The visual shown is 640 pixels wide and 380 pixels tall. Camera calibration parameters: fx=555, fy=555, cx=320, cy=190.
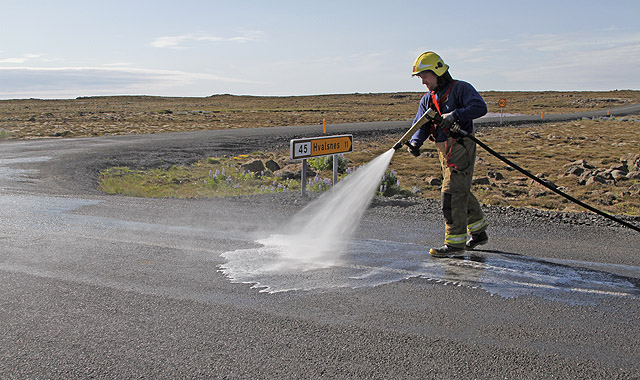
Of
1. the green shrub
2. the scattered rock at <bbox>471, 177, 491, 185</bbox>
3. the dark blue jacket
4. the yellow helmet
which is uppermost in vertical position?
the yellow helmet

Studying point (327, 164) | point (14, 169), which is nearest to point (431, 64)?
point (327, 164)

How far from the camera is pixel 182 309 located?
13.1 feet

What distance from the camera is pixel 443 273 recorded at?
4887mm

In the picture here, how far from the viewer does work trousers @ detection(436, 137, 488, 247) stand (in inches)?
218

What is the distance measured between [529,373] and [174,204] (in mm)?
6557

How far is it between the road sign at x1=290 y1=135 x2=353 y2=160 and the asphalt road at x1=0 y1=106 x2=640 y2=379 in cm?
215

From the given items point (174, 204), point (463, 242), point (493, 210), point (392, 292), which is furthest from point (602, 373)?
point (174, 204)

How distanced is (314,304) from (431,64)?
8.86ft

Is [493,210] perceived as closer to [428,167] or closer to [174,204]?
[174,204]

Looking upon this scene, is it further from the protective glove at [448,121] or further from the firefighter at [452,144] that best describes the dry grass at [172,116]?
the protective glove at [448,121]

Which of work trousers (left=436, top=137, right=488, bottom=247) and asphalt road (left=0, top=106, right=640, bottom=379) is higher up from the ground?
work trousers (left=436, top=137, right=488, bottom=247)

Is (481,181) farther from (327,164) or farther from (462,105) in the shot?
(462,105)

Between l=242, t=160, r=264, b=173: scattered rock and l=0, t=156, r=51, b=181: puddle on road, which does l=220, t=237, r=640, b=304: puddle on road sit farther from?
l=0, t=156, r=51, b=181: puddle on road

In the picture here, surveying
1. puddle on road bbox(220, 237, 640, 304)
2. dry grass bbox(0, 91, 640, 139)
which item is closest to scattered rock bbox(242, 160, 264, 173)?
puddle on road bbox(220, 237, 640, 304)
